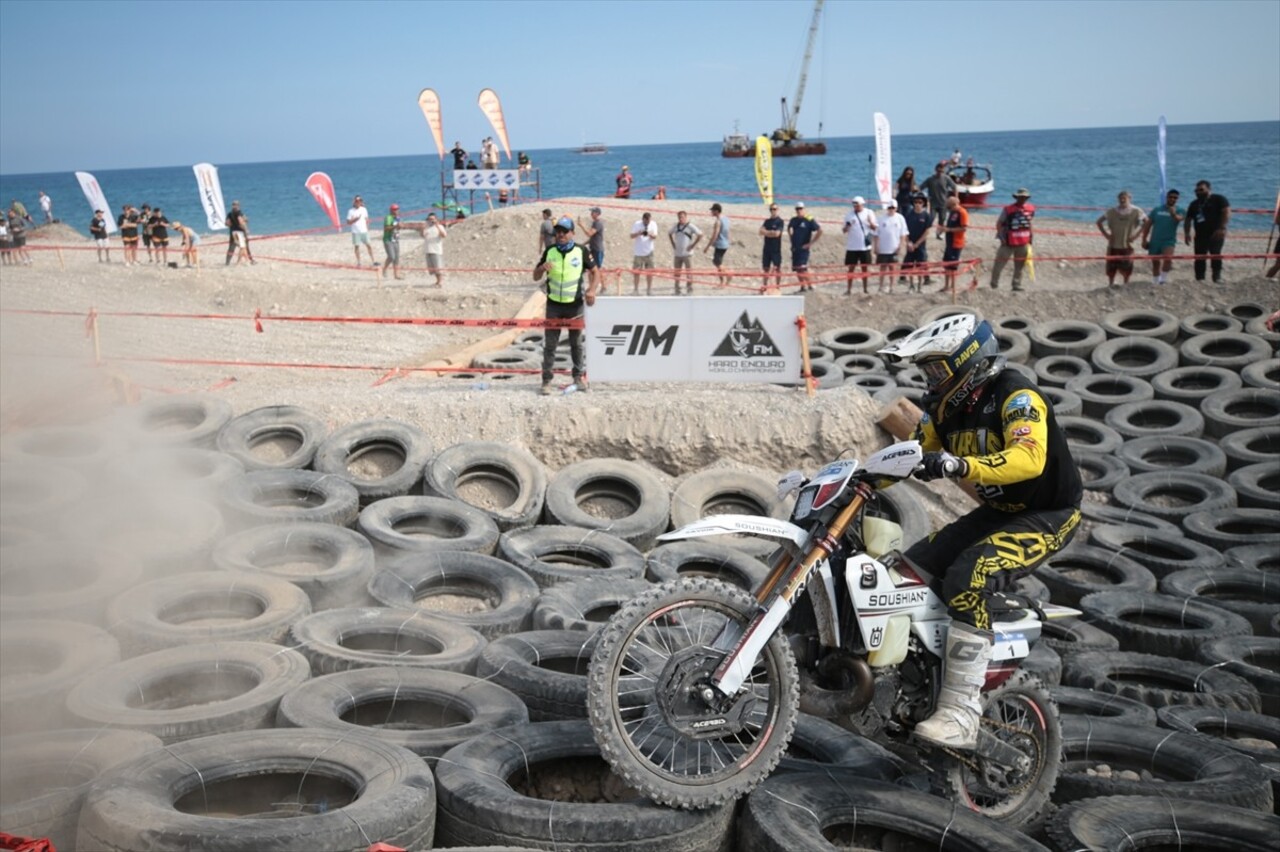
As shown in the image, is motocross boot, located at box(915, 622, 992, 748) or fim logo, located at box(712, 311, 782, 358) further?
fim logo, located at box(712, 311, 782, 358)

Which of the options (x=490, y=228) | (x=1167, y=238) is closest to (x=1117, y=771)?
(x=1167, y=238)

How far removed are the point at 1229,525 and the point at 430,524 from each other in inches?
368

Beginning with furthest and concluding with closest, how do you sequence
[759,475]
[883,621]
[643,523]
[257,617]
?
[759,475]
[643,523]
[257,617]
[883,621]

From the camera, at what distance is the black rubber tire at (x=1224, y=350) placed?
53.6 ft

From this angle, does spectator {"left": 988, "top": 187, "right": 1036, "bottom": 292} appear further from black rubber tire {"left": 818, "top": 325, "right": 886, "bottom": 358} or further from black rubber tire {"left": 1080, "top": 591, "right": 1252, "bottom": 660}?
black rubber tire {"left": 1080, "top": 591, "right": 1252, "bottom": 660}

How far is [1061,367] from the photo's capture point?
679 inches

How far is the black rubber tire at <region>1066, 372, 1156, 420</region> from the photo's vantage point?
15.6m

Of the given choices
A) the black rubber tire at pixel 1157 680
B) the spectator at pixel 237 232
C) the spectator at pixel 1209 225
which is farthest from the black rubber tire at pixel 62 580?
the spectator at pixel 237 232

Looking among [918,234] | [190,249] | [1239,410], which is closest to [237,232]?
[190,249]

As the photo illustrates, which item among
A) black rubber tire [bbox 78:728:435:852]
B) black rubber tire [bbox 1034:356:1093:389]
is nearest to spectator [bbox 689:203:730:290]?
black rubber tire [bbox 1034:356:1093:389]

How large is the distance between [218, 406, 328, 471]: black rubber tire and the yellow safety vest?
3.73 metres

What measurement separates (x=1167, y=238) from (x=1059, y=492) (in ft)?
62.3

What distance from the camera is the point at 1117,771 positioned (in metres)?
6.67

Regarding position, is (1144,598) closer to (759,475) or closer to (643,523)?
(759,475)
